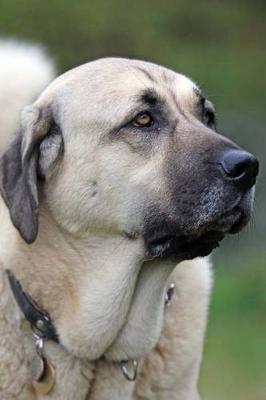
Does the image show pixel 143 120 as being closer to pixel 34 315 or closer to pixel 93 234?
pixel 93 234

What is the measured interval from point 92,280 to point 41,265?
0.21 meters

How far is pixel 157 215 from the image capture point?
214 inches

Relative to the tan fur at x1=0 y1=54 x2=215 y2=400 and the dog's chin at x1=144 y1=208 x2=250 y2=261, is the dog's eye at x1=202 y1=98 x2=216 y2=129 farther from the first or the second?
the dog's chin at x1=144 y1=208 x2=250 y2=261

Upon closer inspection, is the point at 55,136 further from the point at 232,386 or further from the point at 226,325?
the point at 226,325

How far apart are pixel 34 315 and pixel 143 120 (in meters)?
0.89

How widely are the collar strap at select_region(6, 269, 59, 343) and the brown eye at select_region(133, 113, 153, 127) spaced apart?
0.79m

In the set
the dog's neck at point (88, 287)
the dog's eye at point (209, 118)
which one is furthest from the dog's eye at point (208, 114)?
the dog's neck at point (88, 287)

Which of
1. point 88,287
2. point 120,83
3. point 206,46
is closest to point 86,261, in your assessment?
point 88,287

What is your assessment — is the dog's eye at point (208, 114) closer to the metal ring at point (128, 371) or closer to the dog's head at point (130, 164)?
the dog's head at point (130, 164)

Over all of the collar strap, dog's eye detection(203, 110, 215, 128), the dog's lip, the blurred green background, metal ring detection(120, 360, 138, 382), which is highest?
dog's eye detection(203, 110, 215, 128)

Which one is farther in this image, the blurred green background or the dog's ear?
the blurred green background

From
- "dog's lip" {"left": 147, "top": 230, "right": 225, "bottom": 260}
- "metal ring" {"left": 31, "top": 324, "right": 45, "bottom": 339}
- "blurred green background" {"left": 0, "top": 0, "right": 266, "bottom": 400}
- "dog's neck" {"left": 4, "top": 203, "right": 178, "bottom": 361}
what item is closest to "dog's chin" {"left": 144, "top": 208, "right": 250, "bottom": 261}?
"dog's lip" {"left": 147, "top": 230, "right": 225, "bottom": 260}

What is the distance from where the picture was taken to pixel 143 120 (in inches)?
219

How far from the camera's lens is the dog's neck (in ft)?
18.4
